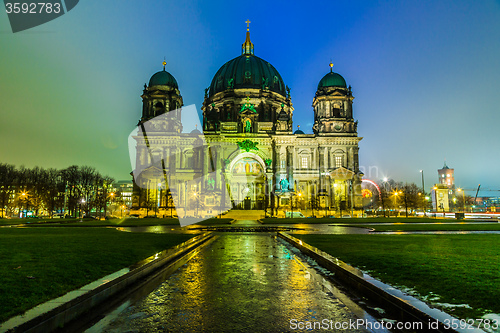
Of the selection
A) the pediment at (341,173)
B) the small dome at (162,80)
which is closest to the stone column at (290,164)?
the pediment at (341,173)

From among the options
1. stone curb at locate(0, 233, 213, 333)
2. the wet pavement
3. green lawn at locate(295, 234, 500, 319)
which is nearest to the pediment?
green lawn at locate(295, 234, 500, 319)

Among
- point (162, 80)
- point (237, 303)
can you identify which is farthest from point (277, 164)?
point (237, 303)

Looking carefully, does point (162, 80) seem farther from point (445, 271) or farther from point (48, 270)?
point (445, 271)

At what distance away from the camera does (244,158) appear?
243 ft

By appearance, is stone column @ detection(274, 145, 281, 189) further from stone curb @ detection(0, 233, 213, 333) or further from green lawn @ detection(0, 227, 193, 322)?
stone curb @ detection(0, 233, 213, 333)

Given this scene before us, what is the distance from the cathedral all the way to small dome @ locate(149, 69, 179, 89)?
8.2 inches

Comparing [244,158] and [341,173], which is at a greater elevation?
[244,158]

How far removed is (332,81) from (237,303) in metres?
70.0

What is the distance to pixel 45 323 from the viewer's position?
16.1 ft

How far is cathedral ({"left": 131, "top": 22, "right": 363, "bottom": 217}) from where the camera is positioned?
6788 cm

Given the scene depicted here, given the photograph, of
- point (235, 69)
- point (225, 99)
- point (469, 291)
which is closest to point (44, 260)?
point (469, 291)

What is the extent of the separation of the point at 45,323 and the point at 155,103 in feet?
234

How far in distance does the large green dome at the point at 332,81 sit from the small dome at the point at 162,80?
3165cm

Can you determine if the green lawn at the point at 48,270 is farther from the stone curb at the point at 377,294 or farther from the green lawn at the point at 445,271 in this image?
the green lawn at the point at 445,271
